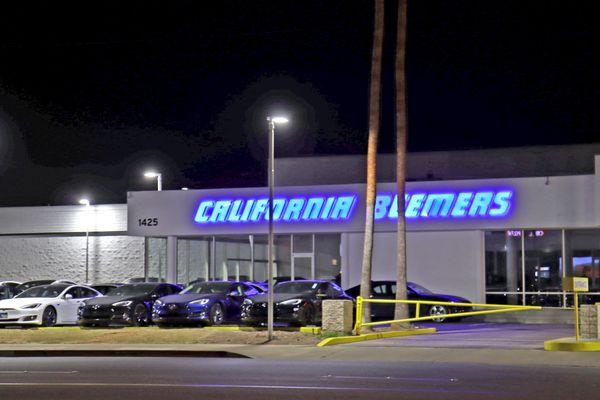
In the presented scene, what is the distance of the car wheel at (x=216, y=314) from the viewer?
27094 millimetres

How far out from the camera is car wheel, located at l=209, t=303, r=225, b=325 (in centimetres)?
2709

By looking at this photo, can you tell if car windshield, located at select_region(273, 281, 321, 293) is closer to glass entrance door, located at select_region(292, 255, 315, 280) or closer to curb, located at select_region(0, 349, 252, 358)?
curb, located at select_region(0, 349, 252, 358)

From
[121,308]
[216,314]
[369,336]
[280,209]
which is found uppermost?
[280,209]

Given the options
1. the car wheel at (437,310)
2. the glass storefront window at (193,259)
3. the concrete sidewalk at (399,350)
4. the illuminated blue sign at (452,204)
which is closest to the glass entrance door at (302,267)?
the illuminated blue sign at (452,204)

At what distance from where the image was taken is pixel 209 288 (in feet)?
92.5

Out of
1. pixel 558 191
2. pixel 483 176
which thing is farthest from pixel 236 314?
pixel 483 176

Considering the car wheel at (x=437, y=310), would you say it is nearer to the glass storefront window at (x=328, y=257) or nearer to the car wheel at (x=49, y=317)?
the glass storefront window at (x=328, y=257)


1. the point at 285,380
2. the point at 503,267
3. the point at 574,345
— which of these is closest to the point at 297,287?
the point at 574,345

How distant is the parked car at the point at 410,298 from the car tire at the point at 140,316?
7475 mm

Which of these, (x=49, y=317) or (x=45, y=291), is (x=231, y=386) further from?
(x=45, y=291)

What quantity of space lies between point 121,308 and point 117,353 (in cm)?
589

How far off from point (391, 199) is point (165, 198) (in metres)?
9.61

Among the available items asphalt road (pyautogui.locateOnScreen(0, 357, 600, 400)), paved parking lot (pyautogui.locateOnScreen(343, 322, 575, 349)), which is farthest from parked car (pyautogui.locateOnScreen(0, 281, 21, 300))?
asphalt road (pyautogui.locateOnScreen(0, 357, 600, 400))

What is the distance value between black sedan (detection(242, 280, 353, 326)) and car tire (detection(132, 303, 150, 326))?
356cm
